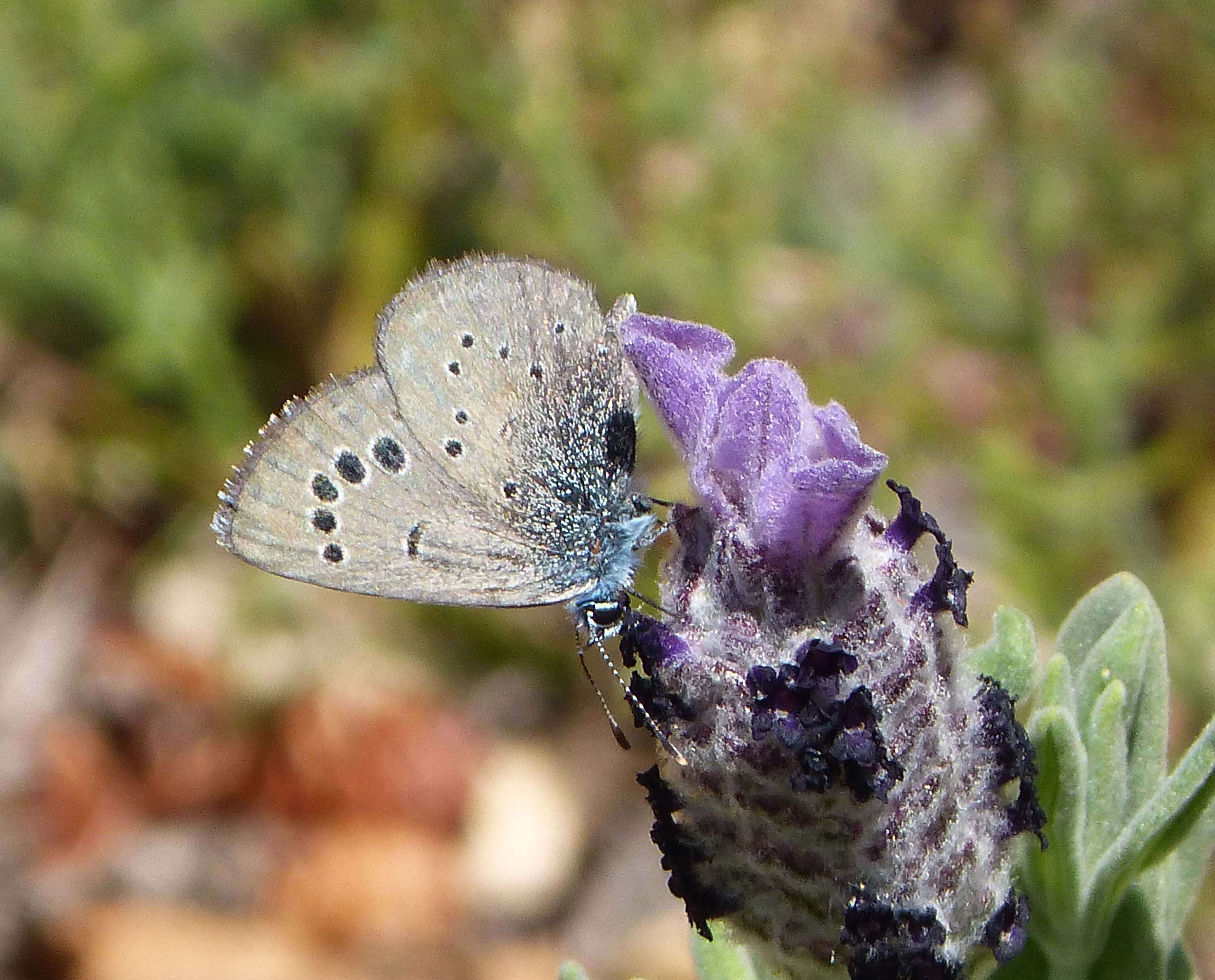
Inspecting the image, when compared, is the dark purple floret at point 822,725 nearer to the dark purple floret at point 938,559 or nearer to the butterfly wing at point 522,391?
the dark purple floret at point 938,559

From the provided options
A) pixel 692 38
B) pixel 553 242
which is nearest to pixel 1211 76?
pixel 692 38

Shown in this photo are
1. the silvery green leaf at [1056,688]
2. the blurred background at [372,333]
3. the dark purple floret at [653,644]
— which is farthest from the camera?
the blurred background at [372,333]

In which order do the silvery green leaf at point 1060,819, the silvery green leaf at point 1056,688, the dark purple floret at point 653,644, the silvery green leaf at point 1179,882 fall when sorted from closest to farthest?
the dark purple floret at point 653,644 < the silvery green leaf at point 1060,819 < the silvery green leaf at point 1056,688 < the silvery green leaf at point 1179,882

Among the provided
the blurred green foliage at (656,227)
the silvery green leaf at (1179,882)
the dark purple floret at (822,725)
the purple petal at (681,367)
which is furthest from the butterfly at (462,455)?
the blurred green foliage at (656,227)

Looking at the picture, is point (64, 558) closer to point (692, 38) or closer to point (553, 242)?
point (553, 242)

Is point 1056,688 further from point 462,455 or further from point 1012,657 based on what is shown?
point 462,455
